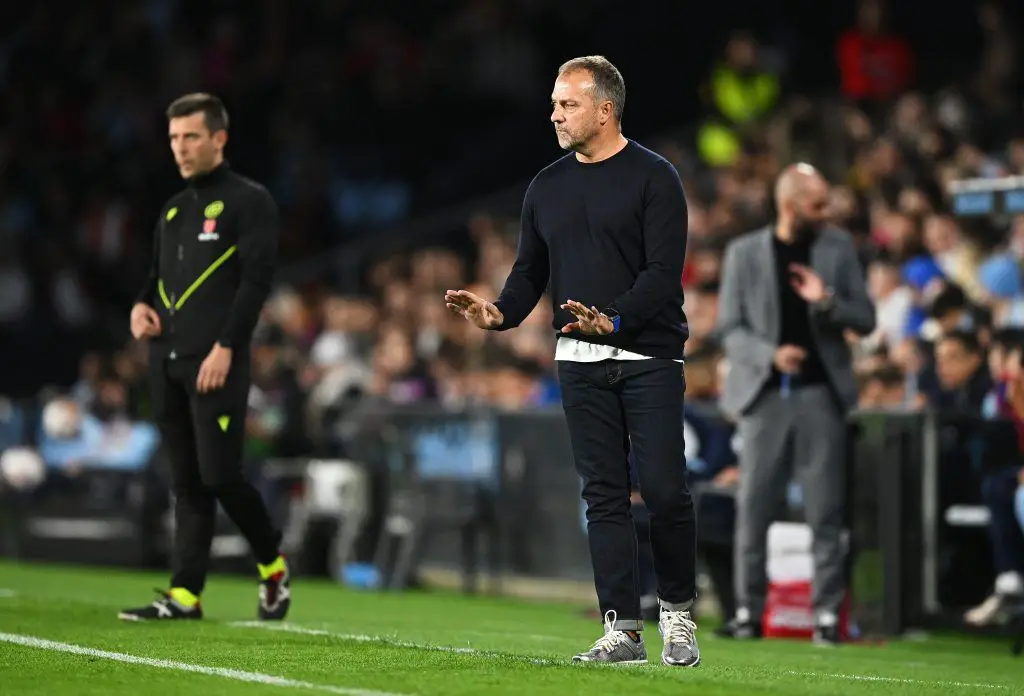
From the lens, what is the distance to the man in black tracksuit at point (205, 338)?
29.3ft

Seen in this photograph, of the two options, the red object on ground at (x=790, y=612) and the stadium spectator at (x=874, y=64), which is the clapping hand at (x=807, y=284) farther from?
the stadium spectator at (x=874, y=64)

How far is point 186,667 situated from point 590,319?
6.39ft

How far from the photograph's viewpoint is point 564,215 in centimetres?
721

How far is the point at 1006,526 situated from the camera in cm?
1058

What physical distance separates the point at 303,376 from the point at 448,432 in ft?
9.22

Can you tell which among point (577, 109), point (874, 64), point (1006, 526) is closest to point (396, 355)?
point (874, 64)

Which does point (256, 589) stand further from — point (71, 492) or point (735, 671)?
point (735, 671)

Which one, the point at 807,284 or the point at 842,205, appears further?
the point at 842,205

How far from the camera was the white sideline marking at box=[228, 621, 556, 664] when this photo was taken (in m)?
7.55

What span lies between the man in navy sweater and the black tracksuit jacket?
216cm

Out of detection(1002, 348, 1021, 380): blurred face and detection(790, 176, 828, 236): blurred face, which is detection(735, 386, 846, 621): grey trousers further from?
detection(1002, 348, 1021, 380): blurred face

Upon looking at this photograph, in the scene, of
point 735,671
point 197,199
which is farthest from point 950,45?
point 735,671

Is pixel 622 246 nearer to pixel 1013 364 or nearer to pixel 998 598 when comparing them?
pixel 1013 364

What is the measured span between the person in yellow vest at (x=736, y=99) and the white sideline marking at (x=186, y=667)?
1174 centimetres
